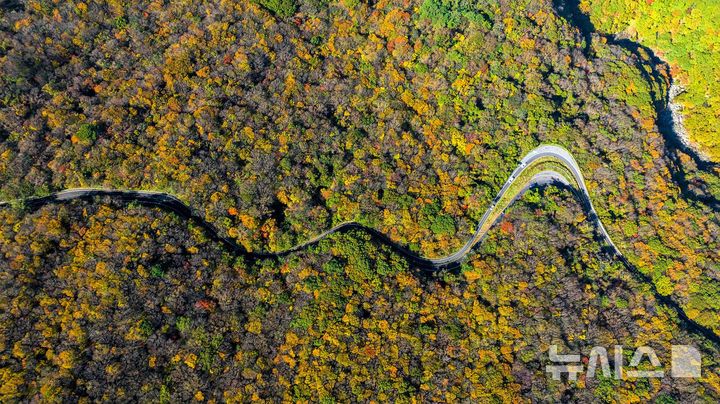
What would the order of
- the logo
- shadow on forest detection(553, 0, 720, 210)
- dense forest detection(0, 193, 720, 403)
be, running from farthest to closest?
1. shadow on forest detection(553, 0, 720, 210)
2. the logo
3. dense forest detection(0, 193, 720, 403)

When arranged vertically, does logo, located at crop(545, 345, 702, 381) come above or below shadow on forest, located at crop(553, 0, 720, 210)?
below

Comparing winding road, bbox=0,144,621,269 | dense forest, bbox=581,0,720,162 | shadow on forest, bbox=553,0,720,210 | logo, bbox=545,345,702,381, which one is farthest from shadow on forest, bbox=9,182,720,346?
dense forest, bbox=581,0,720,162

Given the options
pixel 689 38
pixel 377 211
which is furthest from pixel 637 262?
pixel 689 38

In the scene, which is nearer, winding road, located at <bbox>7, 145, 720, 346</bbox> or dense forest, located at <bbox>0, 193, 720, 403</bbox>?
dense forest, located at <bbox>0, 193, 720, 403</bbox>

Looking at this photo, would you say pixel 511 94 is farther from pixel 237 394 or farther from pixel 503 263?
pixel 237 394

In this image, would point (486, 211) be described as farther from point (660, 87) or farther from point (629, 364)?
point (660, 87)

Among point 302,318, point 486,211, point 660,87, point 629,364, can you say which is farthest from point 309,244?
point 660,87

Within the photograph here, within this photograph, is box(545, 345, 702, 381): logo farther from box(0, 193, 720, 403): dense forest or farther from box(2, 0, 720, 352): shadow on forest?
box(2, 0, 720, 352): shadow on forest

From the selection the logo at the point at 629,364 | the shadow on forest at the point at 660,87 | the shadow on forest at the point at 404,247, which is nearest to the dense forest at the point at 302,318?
the logo at the point at 629,364
